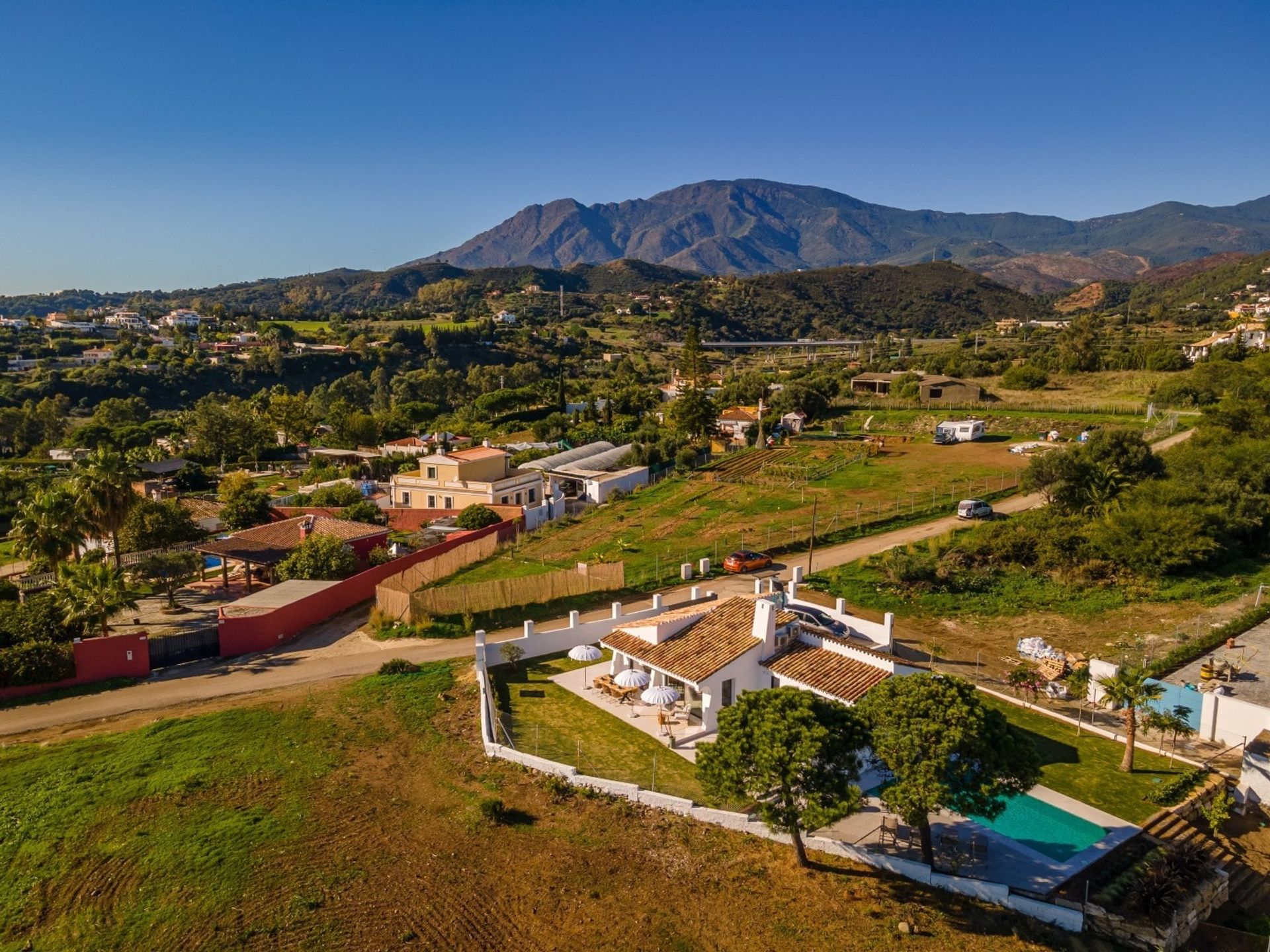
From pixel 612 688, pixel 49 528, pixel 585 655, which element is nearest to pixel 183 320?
pixel 49 528

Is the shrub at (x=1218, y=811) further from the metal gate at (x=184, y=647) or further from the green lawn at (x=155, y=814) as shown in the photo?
the metal gate at (x=184, y=647)

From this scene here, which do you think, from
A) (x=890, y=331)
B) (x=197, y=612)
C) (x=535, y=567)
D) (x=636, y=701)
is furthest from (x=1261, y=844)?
(x=890, y=331)

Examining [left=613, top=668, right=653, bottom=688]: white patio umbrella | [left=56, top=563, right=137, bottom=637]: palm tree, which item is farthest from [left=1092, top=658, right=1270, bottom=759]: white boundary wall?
[left=56, top=563, right=137, bottom=637]: palm tree

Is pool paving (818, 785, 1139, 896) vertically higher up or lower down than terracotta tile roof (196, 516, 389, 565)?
lower down

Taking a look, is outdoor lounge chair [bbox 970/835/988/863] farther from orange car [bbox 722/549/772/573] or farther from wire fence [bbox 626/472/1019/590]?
orange car [bbox 722/549/772/573]

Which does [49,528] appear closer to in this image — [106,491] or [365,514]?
[106,491]

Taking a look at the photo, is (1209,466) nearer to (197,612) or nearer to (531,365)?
(197,612)

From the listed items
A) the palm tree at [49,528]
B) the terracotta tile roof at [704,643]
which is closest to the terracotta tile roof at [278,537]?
the palm tree at [49,528]
